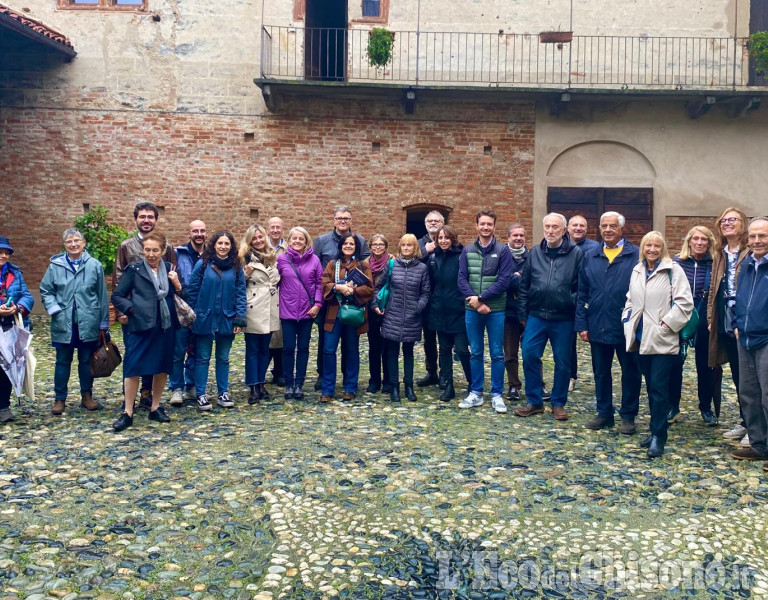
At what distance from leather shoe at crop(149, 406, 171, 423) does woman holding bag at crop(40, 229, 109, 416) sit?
83cm

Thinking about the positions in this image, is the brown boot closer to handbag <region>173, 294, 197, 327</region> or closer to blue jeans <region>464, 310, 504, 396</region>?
handbag <region>173, 294, 197, 327</region>

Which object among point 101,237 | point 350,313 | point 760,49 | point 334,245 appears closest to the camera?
point 350,313

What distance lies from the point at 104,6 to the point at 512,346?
473 inches

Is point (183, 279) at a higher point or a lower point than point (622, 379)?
higher

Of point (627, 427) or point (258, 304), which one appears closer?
point (627, 427)

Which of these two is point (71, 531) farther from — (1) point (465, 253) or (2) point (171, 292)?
(1) point (465, 253)

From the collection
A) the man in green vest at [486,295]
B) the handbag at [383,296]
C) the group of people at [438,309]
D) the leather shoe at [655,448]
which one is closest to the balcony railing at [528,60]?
the group of people at [438,309]

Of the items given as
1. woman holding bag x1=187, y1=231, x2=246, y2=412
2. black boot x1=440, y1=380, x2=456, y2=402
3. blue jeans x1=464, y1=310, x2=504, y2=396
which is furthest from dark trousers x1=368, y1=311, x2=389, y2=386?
woman holding bag x1=187, y1=231, x2=246, y2=412

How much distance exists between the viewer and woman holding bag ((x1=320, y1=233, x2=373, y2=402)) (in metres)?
7.32

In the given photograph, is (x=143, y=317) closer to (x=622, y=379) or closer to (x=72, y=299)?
(x=72, y=299)

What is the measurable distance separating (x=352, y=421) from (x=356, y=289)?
1.38m

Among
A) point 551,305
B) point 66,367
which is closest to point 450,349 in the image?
point 551,305

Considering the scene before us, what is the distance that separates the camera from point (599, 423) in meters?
6.43

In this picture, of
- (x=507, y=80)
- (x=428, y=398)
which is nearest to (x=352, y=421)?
Answer: (x=428, y=398)
